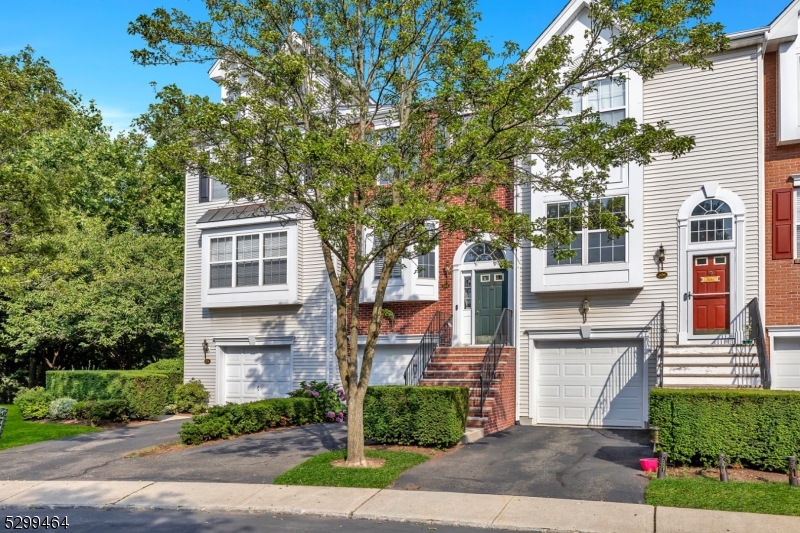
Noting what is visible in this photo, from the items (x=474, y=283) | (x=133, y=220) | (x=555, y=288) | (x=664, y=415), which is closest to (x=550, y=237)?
(x=664, y=415)

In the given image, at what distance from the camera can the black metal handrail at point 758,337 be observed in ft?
46.7

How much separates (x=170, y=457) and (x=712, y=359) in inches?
414

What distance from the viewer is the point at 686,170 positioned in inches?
674

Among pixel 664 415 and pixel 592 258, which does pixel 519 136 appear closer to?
pixel 664 415

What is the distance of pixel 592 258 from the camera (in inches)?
689

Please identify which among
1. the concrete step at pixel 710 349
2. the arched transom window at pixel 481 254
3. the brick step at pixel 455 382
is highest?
the arched transom window at pixel 481 254

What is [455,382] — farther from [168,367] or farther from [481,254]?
[168,367]

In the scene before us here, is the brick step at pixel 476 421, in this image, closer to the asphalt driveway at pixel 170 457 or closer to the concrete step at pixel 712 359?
the asphalt driveway at pixel 170 457

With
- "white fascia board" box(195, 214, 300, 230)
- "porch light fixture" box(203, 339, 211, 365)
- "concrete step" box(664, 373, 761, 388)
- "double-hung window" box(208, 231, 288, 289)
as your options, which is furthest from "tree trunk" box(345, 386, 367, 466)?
"porch light fixture" box(203, 339, 211, 365)

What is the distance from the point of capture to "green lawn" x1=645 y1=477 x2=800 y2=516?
9805 millimetres

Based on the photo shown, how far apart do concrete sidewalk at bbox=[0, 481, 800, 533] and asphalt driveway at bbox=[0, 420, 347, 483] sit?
74 centimetres

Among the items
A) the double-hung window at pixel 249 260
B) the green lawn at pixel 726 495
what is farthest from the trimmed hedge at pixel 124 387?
Result: the green lawn at pixel 726 495

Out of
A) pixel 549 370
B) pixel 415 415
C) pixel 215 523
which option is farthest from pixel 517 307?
pixel 215 523

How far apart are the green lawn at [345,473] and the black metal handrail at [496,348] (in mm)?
3553
